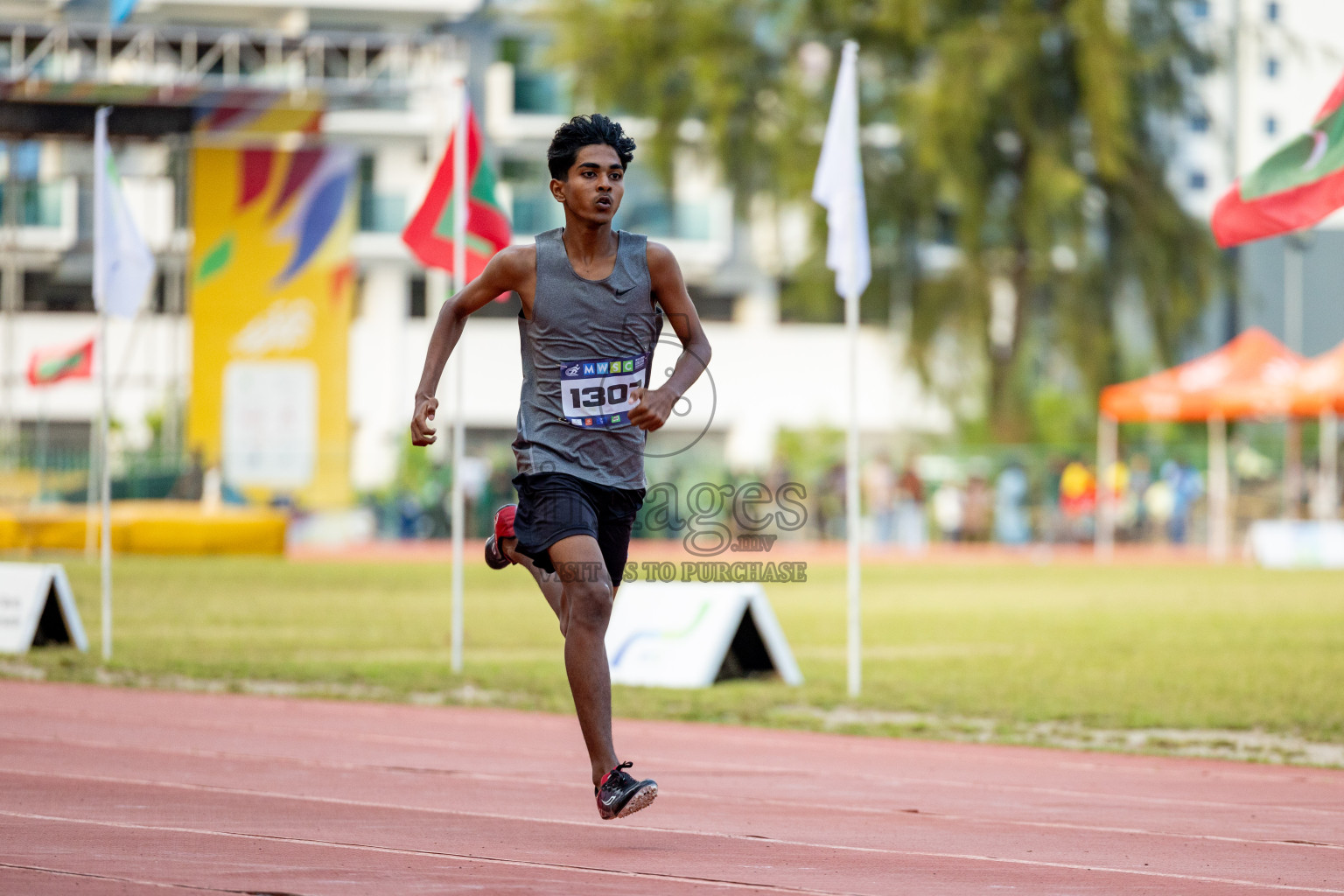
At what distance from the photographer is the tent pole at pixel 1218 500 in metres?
35.0

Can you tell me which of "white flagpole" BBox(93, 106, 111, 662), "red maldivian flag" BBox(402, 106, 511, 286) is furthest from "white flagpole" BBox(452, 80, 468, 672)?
"white flagpole" BBox(93, 106, 111, 662)

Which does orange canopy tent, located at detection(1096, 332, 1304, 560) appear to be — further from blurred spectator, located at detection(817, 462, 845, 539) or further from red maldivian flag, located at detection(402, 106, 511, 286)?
red maldivian flag, located at detection(402, 106, 511, 286)

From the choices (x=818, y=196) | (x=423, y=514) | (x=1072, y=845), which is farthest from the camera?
(x=423, y=514)

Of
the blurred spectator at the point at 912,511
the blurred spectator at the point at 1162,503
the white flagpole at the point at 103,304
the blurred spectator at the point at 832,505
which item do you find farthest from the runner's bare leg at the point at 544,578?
the blurred spectator at the point at 832,505

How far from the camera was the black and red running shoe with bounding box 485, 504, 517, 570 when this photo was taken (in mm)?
6488

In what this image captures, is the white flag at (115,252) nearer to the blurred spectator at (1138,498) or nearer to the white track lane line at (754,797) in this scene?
the white track lane line at (754,797)

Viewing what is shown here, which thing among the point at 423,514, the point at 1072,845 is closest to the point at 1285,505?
the point at 423,514

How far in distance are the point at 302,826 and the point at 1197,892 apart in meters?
2.86

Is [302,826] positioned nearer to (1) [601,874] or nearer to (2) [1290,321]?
(1) [601,874]

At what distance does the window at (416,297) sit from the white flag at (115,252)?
41.8 meters

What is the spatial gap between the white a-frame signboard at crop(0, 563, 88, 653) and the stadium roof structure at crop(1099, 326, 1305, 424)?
2269cm

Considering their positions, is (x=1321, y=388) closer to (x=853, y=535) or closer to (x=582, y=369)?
(x=853, y=535)

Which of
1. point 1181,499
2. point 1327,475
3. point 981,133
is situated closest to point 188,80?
point 981,133

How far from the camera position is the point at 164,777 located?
301 inches
